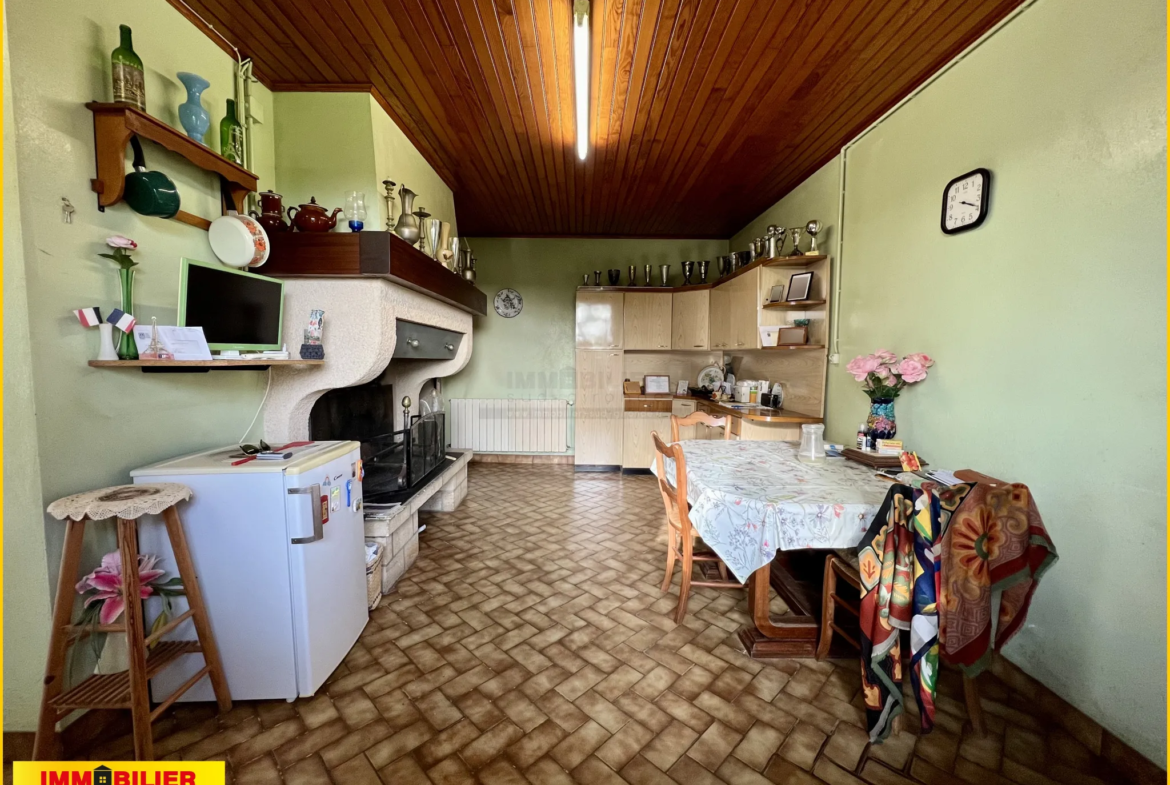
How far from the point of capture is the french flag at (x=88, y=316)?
139 cm

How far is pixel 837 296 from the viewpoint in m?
3.04

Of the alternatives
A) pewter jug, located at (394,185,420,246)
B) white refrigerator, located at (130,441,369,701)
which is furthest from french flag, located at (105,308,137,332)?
pewter jug, located at (394,185,420,246)

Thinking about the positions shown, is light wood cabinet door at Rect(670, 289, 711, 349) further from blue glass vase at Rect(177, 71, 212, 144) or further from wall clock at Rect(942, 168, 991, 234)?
Result: blue glass vase at Rect(177, 71, 212, 144)

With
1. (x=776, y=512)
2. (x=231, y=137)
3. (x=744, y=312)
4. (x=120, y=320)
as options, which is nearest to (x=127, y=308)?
(x=120, y=320)

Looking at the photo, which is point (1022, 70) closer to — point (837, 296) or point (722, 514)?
point (837, 296)

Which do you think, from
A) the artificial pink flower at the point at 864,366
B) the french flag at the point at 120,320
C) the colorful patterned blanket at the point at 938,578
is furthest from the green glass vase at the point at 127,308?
the artificial pink flower at the point at 864,366

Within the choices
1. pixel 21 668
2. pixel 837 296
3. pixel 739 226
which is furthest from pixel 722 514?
pixel 739 226

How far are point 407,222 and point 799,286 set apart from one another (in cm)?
285

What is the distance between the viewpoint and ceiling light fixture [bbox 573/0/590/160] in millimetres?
1604

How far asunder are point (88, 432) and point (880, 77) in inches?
149

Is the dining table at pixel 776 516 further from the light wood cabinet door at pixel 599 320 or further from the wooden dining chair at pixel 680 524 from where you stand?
the light wood cabinet door at pixel 599 320

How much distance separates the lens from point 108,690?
1312mm

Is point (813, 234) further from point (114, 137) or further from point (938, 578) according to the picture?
point (114, 137)

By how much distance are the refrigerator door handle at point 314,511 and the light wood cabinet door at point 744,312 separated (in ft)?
10.5
